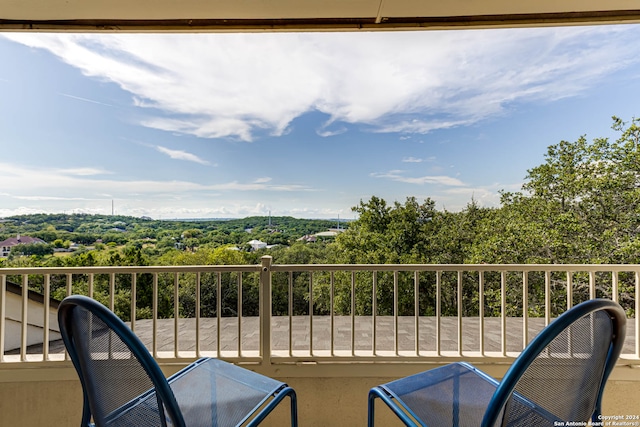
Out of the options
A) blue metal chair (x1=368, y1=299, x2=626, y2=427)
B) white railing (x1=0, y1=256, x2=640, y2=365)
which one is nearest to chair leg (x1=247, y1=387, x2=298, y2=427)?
white railing (x1=0, y1=256, x2=640, y2=365)

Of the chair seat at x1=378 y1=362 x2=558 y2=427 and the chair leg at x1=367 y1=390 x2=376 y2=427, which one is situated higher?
the chair seat at x1=378 y1=362 x2=558 y2=427

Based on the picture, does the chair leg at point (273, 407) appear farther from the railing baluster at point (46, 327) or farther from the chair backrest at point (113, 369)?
the railing baluster at point (46, 327)

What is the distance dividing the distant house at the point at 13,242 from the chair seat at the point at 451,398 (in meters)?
5.42

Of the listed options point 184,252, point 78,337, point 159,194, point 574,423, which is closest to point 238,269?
point 78,337

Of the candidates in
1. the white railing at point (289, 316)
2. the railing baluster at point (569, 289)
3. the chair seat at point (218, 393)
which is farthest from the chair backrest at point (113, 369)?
the railing baluster at point (569, 289)

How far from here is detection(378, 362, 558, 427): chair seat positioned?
36.0 inches

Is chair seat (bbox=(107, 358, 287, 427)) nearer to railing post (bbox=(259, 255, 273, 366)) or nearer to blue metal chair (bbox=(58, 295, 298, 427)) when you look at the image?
blue metal chair (bbox=(58, 295, 298, 427))

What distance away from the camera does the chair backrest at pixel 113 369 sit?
86cm

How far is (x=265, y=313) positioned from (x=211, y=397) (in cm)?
73

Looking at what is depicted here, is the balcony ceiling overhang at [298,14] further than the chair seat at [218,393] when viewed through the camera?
Yes

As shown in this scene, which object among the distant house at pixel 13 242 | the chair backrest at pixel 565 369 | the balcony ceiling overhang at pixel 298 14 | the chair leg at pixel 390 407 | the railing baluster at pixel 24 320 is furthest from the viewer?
the distant house at pixel 13 242

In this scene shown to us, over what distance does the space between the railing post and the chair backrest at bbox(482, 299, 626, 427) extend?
1.42 meters

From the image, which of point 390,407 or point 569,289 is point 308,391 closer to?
point 390,407

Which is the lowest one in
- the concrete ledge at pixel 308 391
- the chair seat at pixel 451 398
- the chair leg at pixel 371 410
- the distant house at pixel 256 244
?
the concrete ledge at pixel 308 391
